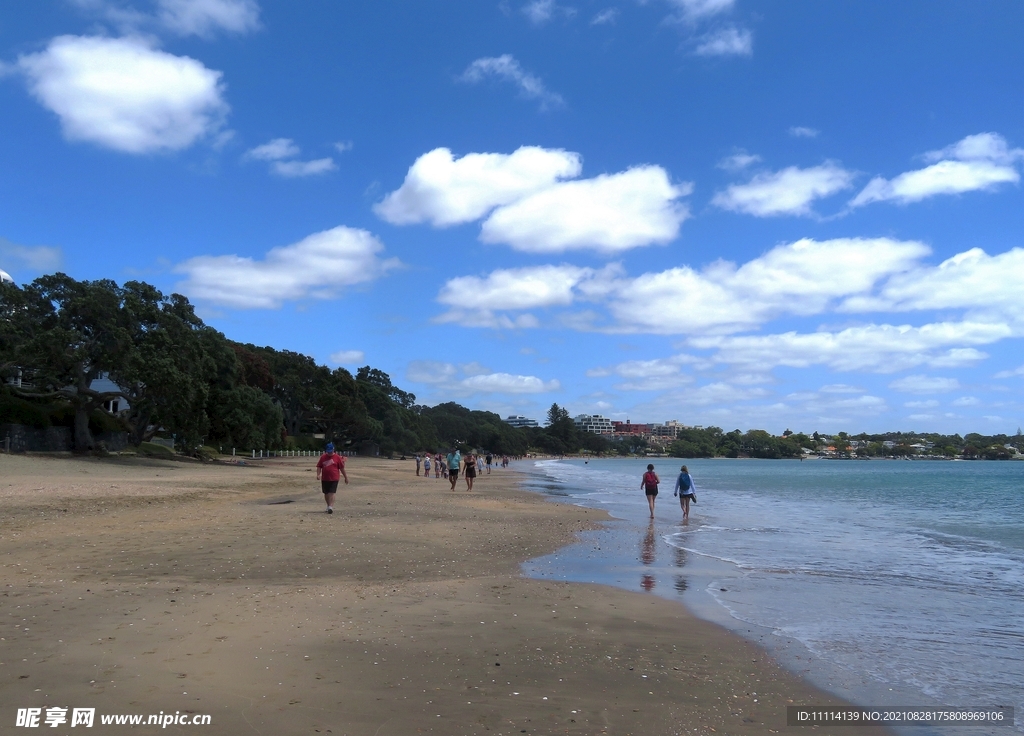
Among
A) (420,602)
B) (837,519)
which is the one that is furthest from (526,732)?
(837,519)

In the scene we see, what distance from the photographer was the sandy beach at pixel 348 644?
4.64m

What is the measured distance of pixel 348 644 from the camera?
609 cm

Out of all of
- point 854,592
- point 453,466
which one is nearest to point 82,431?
point 453,466

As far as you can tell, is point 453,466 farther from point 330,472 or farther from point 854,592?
point 854,592

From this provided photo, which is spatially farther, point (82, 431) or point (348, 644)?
point (82, 431)

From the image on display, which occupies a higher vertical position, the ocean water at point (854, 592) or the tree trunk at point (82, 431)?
the tree trunk at point (82, 431)

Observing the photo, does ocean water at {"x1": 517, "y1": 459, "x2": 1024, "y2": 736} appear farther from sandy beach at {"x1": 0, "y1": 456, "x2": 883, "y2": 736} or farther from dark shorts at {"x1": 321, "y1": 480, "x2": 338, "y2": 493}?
dark shorts at {"x1": 321, "y1": 480, "x2": 338, "y2": 493}

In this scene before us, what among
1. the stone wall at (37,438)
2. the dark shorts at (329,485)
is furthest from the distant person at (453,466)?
the stone wall at (37,438)

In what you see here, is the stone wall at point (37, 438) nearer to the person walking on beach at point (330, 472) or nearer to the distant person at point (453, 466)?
the distant person at point (453, 466)

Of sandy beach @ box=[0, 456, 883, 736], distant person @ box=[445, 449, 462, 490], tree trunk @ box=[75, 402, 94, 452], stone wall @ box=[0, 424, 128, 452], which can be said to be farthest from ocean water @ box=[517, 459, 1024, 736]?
stone wall @ box=[0, 424, 128, 452]

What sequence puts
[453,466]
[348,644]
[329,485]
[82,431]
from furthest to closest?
[82,431], [453,466], [329,485], [348,644]

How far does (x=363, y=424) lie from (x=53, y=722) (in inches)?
3242

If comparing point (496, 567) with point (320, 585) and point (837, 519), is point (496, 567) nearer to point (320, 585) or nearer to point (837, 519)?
point (320, 585)

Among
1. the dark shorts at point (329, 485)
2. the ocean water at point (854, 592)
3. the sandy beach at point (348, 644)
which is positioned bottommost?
the ocean water at point (854, 592)
